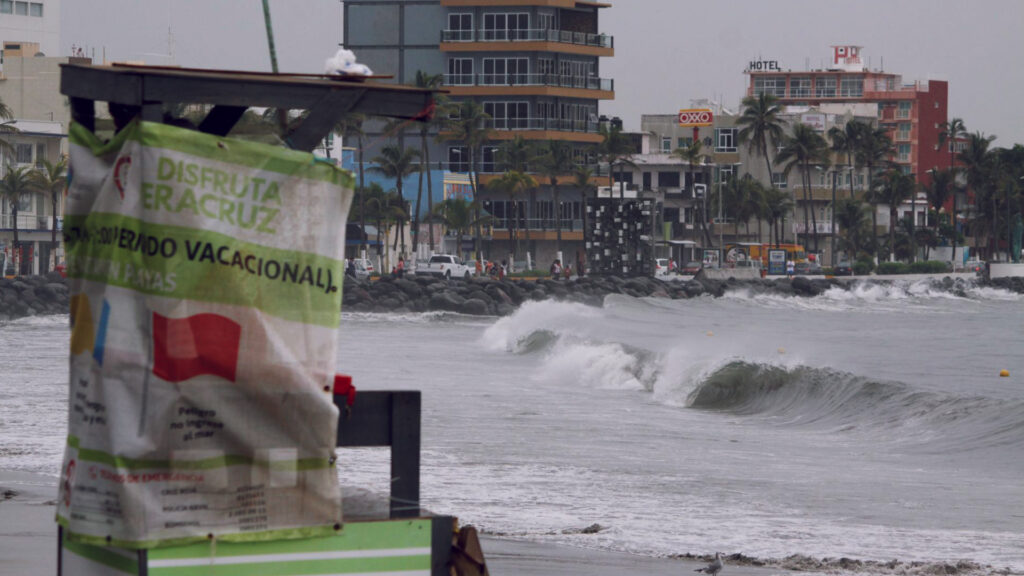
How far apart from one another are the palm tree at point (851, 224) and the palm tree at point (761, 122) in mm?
7847

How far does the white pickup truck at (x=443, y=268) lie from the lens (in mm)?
76750

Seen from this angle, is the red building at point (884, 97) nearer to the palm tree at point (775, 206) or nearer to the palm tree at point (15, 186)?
the palm tree at point (775, 206)

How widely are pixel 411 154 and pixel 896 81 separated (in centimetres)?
8564

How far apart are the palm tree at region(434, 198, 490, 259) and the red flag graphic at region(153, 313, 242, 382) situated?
9044cm

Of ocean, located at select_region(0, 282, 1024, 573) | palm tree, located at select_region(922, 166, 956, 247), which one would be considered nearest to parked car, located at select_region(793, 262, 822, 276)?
palm tree, located at select_region(922, 166, 956, 247)

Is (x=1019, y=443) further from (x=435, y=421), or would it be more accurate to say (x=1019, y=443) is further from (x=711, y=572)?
(x=711, y=572)

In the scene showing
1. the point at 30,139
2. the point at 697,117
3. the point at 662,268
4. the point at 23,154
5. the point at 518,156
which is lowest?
the point at 662,268

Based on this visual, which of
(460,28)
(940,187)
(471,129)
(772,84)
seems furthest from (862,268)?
(772,84)

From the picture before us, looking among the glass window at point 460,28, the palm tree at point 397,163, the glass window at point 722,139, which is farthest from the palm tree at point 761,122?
the palm tree at point 397,163

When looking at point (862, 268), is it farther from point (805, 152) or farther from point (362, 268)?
point (362, 268)

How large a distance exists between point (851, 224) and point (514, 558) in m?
115

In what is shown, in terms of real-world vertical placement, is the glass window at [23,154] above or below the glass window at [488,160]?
below

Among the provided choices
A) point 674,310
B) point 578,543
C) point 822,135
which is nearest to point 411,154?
point 674,310

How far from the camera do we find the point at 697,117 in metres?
120
